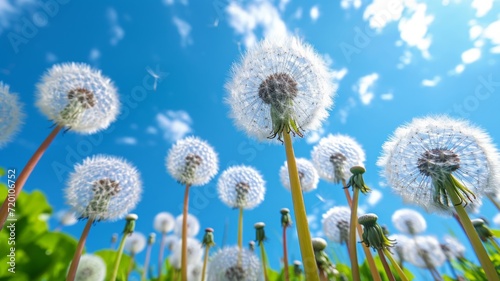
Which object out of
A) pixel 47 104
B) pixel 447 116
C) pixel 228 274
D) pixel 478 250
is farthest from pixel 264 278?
pixel 47 104

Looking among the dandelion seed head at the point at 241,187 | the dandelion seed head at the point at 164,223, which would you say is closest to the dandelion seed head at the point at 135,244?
the dandelion seed head at the point at 164,223

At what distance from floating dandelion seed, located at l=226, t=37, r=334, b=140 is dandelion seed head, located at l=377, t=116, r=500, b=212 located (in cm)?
74

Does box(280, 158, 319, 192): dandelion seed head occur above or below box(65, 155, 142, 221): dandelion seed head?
above

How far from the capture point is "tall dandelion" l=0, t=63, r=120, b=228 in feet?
10.7

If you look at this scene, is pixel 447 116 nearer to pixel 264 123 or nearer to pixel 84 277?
pixel 264 123

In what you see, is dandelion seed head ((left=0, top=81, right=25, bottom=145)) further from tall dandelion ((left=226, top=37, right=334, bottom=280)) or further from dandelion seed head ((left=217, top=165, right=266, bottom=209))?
dandelion seed head ((left=217, top=165, right=266, bottom=209))

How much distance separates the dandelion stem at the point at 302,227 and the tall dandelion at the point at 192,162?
2043mm

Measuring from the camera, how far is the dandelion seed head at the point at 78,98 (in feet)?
10.8

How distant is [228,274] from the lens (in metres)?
3.33

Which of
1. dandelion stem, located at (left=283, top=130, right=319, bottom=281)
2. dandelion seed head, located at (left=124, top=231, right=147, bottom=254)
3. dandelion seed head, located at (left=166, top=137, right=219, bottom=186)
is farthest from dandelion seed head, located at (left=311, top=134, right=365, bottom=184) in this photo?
dandelion seed head, located at (left=124, top=231, right=147, bottom=254)

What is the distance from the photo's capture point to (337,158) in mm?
4086

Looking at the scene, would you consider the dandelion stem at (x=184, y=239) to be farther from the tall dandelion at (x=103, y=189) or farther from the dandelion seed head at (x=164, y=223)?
the dandelion seed head at (x=164, y=223)

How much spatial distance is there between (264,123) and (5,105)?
8.80ft

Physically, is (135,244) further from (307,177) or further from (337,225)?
(337,225)
